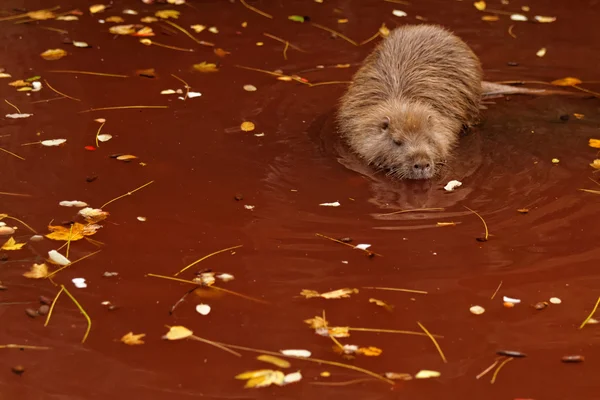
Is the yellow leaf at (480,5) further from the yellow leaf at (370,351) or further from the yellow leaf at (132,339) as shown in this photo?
the yellow leaf at (132,339)

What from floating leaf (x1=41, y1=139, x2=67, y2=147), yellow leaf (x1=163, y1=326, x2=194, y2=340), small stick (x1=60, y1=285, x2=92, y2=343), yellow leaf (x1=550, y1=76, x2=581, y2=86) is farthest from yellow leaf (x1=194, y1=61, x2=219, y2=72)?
yellow leaf (x1=163, y1=326, x2=194, y2=340)

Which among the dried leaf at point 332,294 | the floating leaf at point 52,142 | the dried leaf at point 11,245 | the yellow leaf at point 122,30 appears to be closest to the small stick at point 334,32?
the yellow leaf at point 122,30

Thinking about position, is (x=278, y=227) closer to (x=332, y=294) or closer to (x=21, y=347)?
(x=332, y=294)

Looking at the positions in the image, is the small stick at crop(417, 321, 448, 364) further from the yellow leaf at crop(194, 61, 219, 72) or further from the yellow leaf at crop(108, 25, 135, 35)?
the yellow leaf at crop(108, 25, 135, 35)

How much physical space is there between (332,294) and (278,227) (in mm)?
731

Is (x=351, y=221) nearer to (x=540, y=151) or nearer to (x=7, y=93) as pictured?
(x=540, y=151)

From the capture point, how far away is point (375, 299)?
177 inches

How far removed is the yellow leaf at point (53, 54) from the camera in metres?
7.37

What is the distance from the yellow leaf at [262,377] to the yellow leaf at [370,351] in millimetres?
399

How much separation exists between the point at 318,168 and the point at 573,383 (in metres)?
2.38

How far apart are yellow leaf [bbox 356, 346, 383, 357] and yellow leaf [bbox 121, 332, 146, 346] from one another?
1.00 metres

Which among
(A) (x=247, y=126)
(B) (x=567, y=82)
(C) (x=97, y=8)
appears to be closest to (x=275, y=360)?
(A) (x=247, y=126)

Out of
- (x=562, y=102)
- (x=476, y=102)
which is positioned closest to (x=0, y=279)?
(x=476, y=102)

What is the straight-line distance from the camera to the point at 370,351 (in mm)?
4129
